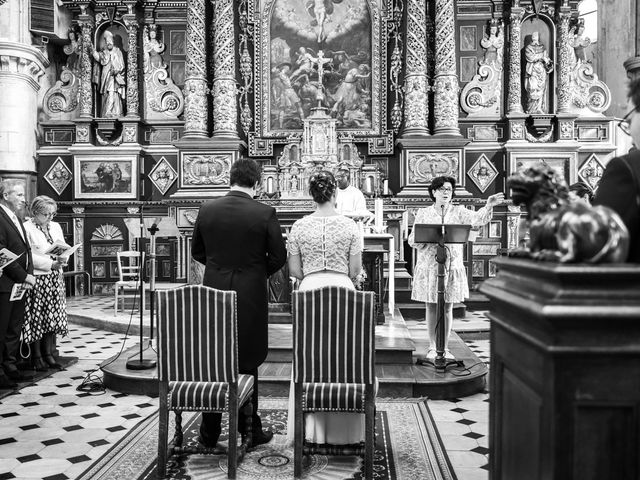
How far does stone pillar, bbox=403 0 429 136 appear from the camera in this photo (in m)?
→ 11.0

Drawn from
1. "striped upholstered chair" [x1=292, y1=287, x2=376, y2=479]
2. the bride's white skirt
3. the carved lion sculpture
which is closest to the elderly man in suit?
the bride's white skirt

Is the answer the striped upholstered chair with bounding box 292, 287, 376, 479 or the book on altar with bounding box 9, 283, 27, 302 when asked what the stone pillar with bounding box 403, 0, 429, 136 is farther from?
the striped upholstered chair with bounding box 292, 287, 376, 479

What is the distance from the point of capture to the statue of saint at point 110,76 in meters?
11.9

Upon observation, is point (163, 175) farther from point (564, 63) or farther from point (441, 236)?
point (564, 63)

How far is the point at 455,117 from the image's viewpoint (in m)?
11.1

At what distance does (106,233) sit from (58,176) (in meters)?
1.67

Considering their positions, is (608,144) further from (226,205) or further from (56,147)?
(56,147)

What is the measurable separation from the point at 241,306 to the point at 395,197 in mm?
7743

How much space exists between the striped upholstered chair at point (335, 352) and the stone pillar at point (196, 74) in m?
8.76

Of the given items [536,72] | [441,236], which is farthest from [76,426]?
[536,72]

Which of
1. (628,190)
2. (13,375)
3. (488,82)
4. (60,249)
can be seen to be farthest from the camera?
(488,82)

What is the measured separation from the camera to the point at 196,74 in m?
11.2

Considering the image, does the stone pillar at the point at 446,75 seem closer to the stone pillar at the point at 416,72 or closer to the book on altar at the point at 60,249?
the stone pillar at the point at 416,72

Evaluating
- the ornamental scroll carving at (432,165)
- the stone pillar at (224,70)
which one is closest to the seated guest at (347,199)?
the ornamental scroll carving at (432,165)
